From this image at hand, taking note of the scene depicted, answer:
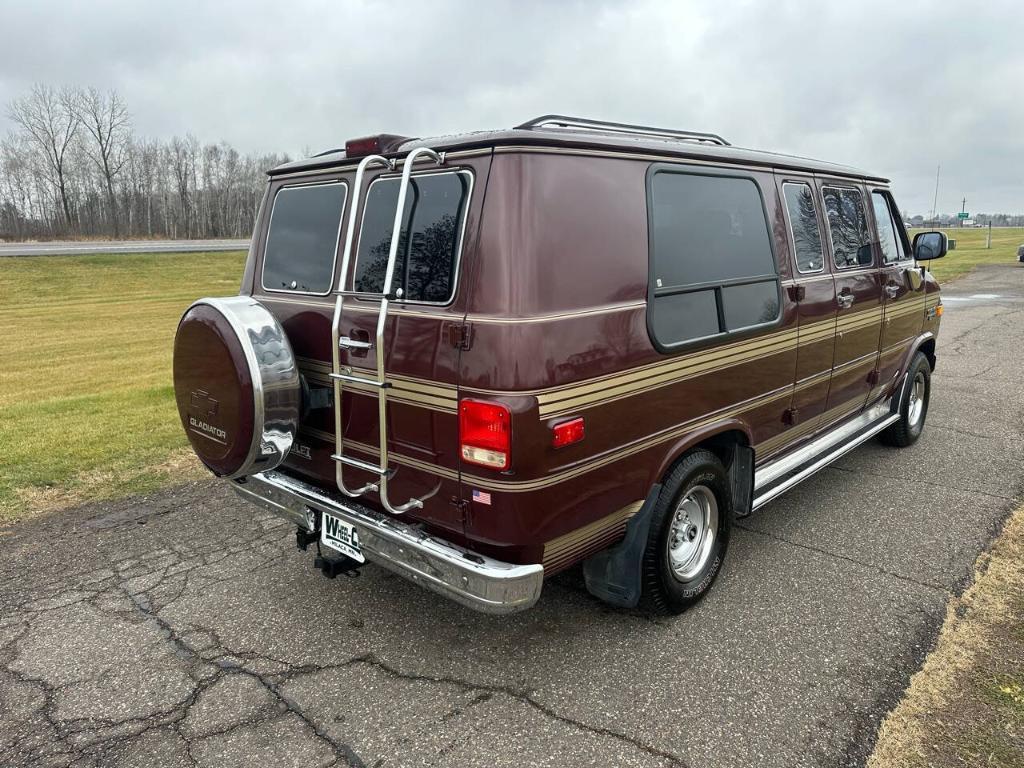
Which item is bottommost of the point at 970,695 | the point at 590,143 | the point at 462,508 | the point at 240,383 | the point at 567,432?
the point at 970,695

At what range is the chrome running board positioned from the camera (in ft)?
13.2

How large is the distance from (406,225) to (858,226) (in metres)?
3.53

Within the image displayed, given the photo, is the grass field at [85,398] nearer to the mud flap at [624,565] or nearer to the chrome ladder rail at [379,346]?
the chrome ladder rail at [379,346]

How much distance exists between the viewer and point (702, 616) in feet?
11.5

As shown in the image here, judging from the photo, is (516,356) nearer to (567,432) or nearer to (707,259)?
(567,432)

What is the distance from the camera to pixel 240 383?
294cm

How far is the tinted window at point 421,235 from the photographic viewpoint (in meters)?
2.73

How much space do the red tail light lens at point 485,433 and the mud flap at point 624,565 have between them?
0.87 m

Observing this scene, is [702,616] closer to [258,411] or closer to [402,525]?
[402,525]

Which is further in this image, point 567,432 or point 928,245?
point 928,245

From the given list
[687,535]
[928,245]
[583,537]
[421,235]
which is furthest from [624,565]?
[928,245]

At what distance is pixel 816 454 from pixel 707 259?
190 cm

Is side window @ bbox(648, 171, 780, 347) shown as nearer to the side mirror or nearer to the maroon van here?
the maroon van

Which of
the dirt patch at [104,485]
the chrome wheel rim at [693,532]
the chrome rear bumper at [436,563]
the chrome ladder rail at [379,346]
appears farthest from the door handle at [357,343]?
the dirt patch at [104,485]
